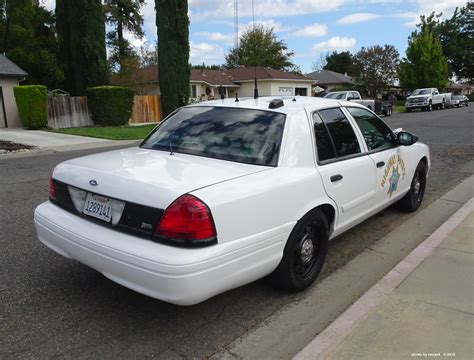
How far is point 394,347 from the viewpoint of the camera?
2873mm

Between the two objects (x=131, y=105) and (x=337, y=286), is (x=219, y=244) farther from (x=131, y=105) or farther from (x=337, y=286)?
(x=131, y=105)

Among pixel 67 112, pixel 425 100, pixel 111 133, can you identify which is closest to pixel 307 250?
pixel 111 133

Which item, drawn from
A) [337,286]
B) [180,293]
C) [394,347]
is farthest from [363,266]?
[180,293]

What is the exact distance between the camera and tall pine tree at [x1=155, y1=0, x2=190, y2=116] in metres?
22.6

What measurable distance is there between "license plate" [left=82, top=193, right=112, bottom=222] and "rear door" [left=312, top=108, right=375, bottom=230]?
1.74 meters

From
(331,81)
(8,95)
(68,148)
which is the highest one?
(331,81)

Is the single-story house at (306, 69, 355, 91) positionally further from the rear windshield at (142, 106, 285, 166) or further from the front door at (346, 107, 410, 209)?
the rear windshield at (142, 106, 285, 166)

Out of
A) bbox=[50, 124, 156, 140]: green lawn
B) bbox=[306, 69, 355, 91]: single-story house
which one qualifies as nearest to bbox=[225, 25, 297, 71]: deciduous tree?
bbox=[306, 69, 355, 91]: single-story house

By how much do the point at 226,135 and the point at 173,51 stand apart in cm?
2059

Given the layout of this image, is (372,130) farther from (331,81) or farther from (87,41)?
(331,81)

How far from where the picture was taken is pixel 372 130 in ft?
16.1

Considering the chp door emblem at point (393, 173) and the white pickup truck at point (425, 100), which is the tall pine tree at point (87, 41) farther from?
the white pickup truck at point (425, 100)

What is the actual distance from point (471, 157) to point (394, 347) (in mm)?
10117

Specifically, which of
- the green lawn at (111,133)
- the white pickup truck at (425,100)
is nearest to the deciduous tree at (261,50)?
the white pickup truck at (425,100)
